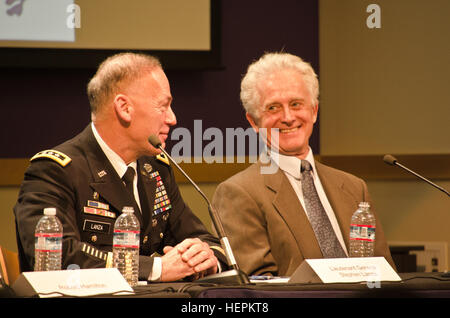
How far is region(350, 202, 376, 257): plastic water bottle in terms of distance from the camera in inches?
106

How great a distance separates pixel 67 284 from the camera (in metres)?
1.70

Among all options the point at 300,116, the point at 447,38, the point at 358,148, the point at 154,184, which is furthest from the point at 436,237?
the point at 154,184

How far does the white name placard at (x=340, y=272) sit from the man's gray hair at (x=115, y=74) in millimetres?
1113

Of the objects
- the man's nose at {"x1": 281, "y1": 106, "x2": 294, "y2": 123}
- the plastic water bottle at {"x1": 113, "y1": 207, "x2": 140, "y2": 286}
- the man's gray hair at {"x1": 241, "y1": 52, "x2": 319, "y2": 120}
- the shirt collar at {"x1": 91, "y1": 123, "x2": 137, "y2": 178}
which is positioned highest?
the man's gray hair at {"x1": 241, "y1": 52, "x2": 319, "y2": 120}

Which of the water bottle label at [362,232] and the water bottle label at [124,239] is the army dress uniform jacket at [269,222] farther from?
the water bottle label at [124,239]

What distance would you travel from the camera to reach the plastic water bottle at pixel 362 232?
270 centimetres

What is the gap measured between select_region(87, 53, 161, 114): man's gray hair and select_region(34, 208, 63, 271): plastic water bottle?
0.66m

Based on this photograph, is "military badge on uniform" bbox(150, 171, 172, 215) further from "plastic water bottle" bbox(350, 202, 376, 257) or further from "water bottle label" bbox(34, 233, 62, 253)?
"plastic water bottle" bbox(350, 202, 376, 257)

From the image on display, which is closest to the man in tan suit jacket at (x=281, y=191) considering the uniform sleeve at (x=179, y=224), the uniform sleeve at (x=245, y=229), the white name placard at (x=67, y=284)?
the uniform sleeve at (x=245, y=229)

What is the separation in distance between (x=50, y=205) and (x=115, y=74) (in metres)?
0.65

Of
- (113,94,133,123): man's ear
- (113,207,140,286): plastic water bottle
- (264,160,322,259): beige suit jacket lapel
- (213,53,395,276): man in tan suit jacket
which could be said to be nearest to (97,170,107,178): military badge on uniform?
(113,94,133,123): man's ear

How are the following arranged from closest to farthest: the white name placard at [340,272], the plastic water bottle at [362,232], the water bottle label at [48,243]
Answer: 1. the white name placard at [340,272]
2. the water bottle label at [48,243]
3. the plastic water bottle at [362,232]

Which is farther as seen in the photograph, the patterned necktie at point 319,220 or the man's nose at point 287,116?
the man's nose at point 287,116

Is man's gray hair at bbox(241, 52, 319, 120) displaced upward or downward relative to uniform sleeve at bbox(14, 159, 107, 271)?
upward
